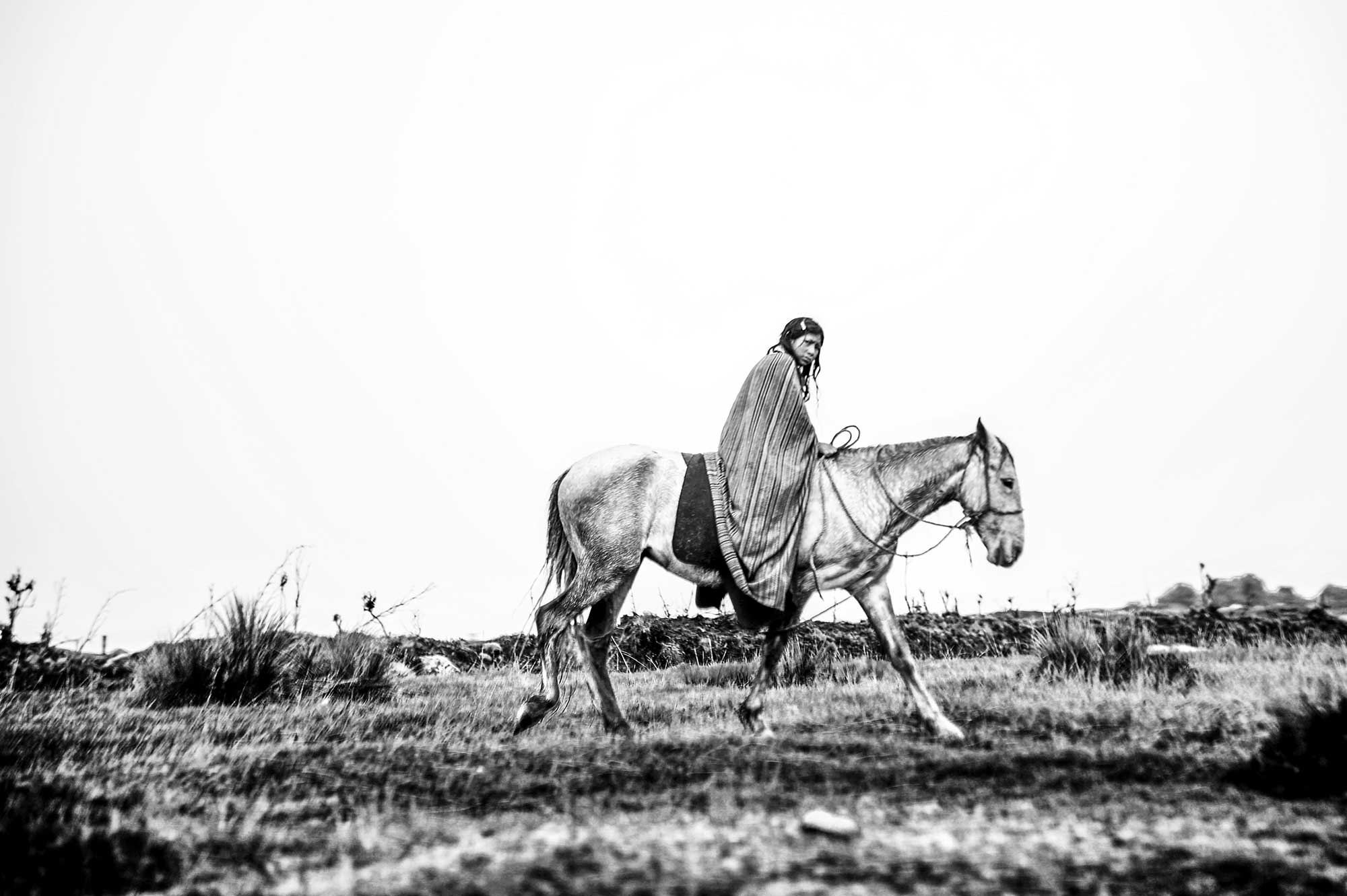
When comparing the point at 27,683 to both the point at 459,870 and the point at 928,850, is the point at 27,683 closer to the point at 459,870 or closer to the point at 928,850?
the point at 459,870

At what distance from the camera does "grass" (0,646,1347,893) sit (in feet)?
12.5

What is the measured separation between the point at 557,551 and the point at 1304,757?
5498 millimetres

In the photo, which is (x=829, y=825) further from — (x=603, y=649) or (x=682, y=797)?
(x=603, y=649)

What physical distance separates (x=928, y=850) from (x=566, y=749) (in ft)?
10.0

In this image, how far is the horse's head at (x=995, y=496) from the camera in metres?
7.67

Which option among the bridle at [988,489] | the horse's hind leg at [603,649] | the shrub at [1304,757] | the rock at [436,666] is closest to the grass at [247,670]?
the rock at [436,666]

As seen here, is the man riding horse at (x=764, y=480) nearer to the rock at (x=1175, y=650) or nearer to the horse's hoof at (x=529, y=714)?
the horse's hoof at (x=529, y=714)

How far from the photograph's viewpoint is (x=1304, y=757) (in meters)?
5.30

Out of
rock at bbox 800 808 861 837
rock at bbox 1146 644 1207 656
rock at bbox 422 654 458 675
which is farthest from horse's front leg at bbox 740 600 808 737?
rock at bbox 422 654 458 675

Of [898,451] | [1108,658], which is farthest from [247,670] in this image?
[1108,658]

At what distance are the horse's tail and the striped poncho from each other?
4.98 feet

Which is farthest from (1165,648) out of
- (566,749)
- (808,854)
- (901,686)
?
(808,854)

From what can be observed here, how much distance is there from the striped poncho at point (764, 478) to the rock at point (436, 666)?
21.3ft

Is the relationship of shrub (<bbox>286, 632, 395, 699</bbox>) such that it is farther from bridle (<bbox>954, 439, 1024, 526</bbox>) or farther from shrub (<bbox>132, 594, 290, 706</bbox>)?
bridle (<bbox>954, 439, 1024, 526</bbox>)
